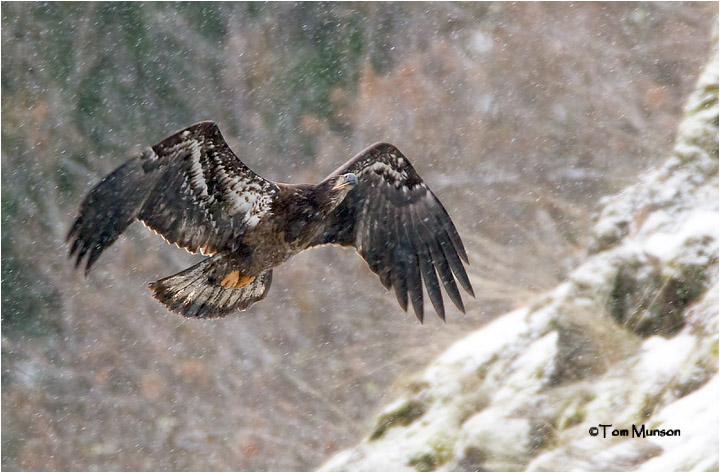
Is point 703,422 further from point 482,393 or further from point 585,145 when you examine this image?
point 585,145

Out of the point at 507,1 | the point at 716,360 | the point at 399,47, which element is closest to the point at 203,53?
the point at 399,47

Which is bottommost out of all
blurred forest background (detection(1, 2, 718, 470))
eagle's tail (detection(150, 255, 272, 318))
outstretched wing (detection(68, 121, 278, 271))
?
eagle's tail (detection(150, 255, 272, 318))

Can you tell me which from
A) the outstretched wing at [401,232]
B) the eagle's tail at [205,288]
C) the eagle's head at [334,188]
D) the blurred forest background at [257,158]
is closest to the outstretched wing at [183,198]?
the eagle's tail at [205,288]

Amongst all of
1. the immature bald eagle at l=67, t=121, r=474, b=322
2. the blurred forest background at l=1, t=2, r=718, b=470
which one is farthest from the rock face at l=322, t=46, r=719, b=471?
the blurred forest background at l=1, t=2, r=718, b=470

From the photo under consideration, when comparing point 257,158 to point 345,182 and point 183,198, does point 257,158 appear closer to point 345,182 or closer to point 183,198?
point 183,198

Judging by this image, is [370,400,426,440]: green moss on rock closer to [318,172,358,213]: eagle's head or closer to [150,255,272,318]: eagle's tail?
[150,255,272,318]: eagle's tail

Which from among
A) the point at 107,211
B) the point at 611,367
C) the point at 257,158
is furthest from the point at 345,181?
the point at 257,158

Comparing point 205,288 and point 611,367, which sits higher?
point 611,367
